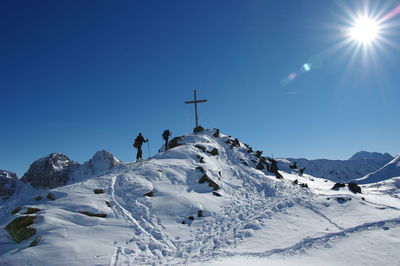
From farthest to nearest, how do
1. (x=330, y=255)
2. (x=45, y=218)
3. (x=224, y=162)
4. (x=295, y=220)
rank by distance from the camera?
(x=224, y=162) < (x=295, y=220) < (x=45, y=218) < (x=330, y=255)

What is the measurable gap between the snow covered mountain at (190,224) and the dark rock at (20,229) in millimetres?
42

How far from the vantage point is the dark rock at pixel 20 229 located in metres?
9.55

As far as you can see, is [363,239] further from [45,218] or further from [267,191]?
[45,218]

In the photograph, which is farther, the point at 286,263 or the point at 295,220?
the point at 295,220

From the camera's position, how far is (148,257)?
919 centimetres

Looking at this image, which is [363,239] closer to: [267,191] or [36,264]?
[267,191]

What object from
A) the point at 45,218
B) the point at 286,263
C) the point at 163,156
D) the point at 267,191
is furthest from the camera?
the point at 163,156

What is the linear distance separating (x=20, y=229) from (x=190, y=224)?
7468 millimetres

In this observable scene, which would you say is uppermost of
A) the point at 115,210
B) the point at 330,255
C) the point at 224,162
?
the point at 224,162

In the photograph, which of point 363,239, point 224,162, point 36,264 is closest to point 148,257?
point 36,264

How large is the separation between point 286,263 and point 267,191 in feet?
36.0

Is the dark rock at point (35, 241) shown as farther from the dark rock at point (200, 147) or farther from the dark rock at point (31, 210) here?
the dark rock at point (200, 147)

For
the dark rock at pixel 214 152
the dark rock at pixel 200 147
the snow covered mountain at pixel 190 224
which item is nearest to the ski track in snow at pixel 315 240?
the snow covered mountain at pixel 190 224

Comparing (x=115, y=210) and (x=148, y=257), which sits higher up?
(x=115, y=210)
